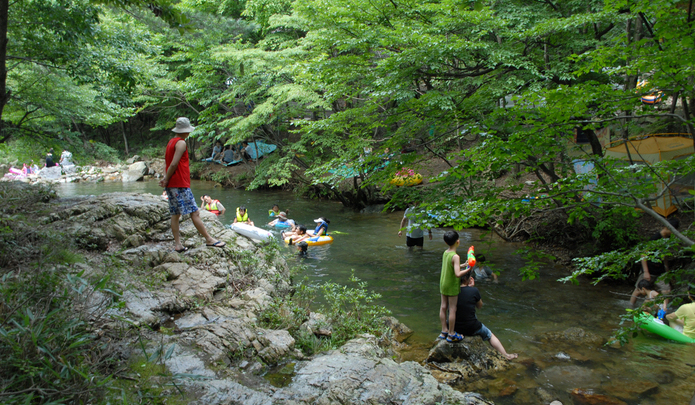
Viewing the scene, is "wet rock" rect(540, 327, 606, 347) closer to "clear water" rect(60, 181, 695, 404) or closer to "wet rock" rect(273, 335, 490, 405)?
"clear water" rect(60, 181, 695, 404)

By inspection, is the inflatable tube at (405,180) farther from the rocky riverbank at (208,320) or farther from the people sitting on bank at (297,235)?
the rocky riverbank at (208,320)

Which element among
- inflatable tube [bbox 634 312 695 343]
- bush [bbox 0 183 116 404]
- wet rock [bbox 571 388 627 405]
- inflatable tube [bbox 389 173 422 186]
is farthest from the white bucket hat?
inflatable tube [bbox 634 312 695 343]

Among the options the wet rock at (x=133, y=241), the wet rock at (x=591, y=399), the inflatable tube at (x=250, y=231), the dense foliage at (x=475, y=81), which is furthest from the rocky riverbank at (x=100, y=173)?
the wet rock at (x=591, y=399)

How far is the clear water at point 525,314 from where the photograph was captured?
4.94 m

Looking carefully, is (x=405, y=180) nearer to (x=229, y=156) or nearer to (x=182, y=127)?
(x=182, y=127)

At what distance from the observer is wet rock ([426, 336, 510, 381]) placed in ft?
16.7

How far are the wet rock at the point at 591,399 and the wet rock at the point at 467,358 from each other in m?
0.86

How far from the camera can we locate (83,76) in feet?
22.7

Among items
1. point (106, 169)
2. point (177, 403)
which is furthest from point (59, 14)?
point (106, 169)

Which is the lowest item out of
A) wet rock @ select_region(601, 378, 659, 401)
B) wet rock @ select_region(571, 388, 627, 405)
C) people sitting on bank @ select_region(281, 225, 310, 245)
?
wet rock @ select_region(601, 378, 659, 401)

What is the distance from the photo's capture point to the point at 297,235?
12547 millimetres

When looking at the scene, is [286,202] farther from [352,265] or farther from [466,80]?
[466,80]

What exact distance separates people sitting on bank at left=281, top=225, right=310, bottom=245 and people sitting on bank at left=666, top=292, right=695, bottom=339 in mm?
8806

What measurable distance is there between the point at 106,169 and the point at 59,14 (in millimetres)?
26047
